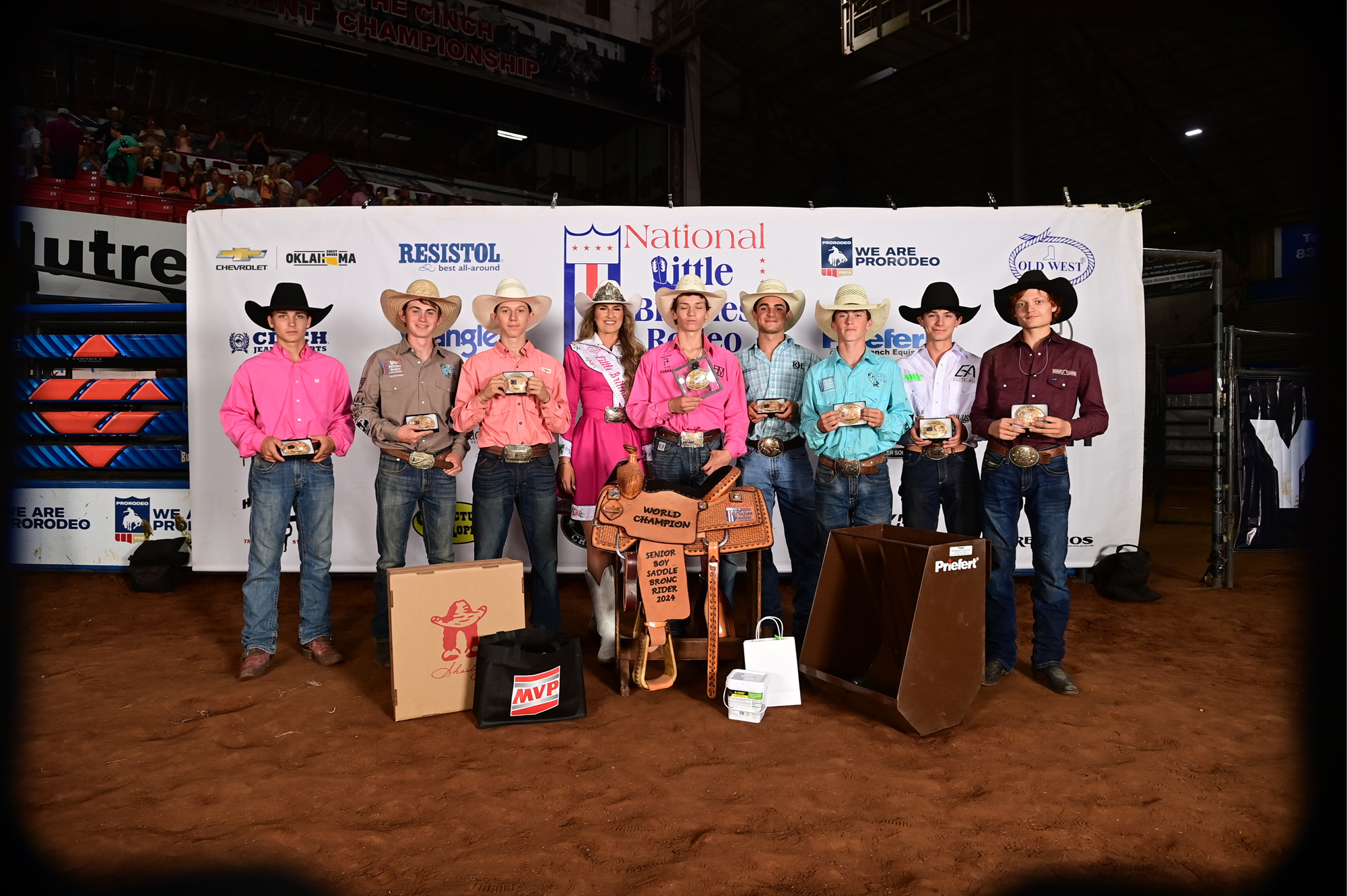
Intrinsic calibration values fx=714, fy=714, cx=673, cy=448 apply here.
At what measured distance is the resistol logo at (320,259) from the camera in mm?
4793

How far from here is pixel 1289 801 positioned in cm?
221

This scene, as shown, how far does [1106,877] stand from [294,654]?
3599mm

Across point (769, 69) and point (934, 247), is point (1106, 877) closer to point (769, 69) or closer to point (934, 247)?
point (934, 247)

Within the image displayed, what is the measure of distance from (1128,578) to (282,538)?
4994mm

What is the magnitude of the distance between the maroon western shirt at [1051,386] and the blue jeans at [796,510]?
89cm

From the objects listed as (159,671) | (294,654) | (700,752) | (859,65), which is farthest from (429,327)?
(859,65)

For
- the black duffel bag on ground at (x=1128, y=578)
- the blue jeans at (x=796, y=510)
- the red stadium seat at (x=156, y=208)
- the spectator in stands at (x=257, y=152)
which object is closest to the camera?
the blue jeans at (x=796, y=510)

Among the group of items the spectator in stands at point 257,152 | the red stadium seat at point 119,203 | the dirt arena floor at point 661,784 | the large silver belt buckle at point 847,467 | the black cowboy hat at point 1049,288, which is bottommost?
the dirt arena floor at point 661,784

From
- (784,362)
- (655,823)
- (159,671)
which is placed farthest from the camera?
(784,362)

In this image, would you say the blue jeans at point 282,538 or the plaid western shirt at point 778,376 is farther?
the plaid western shirt at point 778,376

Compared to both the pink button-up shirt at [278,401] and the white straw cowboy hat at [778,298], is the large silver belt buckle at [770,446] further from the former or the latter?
the pink button-up shirt at [278,401]

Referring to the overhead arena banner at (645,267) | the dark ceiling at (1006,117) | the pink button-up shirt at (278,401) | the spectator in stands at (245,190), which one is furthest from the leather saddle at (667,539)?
the spectator in stands at (245,190)

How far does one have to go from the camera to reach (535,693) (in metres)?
2.86

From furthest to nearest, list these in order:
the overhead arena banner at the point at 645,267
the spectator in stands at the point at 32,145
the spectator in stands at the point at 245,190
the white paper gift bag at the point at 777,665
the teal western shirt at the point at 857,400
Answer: the spectator in stands at the point at 245,190, the spectator in stands at the point at 32,145, the overhead arena banner at the point at 645,267, the teal western shirt at the point at 857,400, the white paper gift bag at the point at 777,665
